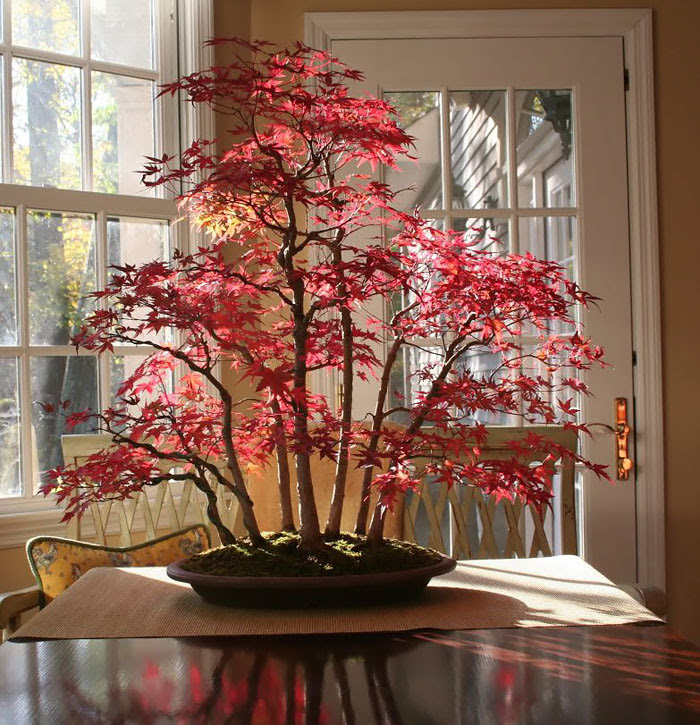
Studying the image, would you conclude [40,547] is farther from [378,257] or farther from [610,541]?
[610,541]

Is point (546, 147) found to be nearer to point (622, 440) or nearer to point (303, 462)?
point (622, 440)

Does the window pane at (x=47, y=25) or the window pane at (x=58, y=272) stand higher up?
the window pane at (x=47, y=25)

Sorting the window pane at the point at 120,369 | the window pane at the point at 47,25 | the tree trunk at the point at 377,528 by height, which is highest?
the window pane at the point at 47,25

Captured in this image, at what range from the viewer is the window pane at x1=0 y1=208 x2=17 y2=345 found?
3025 mm

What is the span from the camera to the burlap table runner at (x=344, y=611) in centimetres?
145


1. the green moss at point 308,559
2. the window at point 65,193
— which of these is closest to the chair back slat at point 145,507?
the window at point 65,193

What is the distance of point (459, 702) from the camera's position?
3.70 ft

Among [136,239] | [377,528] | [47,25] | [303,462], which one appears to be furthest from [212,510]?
[47,25]

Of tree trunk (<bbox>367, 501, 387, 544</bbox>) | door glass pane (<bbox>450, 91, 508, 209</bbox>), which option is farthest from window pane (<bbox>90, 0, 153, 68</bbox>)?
tree trunk (<bbox>367, 501, 387, 544</bbox>)

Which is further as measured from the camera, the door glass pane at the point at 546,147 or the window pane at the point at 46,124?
the door glass pane at the point at 546,147

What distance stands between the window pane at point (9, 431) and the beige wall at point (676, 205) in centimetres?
152

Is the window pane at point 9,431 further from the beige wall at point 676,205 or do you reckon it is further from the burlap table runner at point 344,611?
the beige wall at point 676,205

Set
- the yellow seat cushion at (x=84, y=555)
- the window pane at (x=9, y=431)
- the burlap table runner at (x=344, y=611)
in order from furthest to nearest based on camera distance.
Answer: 1. the window pane at (x=9, y=431)
2. the yellow seat cushion at (x=84, y=555)
3. the burlap table runner at (x=344, y=611)

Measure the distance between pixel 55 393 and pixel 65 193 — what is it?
0.66m
